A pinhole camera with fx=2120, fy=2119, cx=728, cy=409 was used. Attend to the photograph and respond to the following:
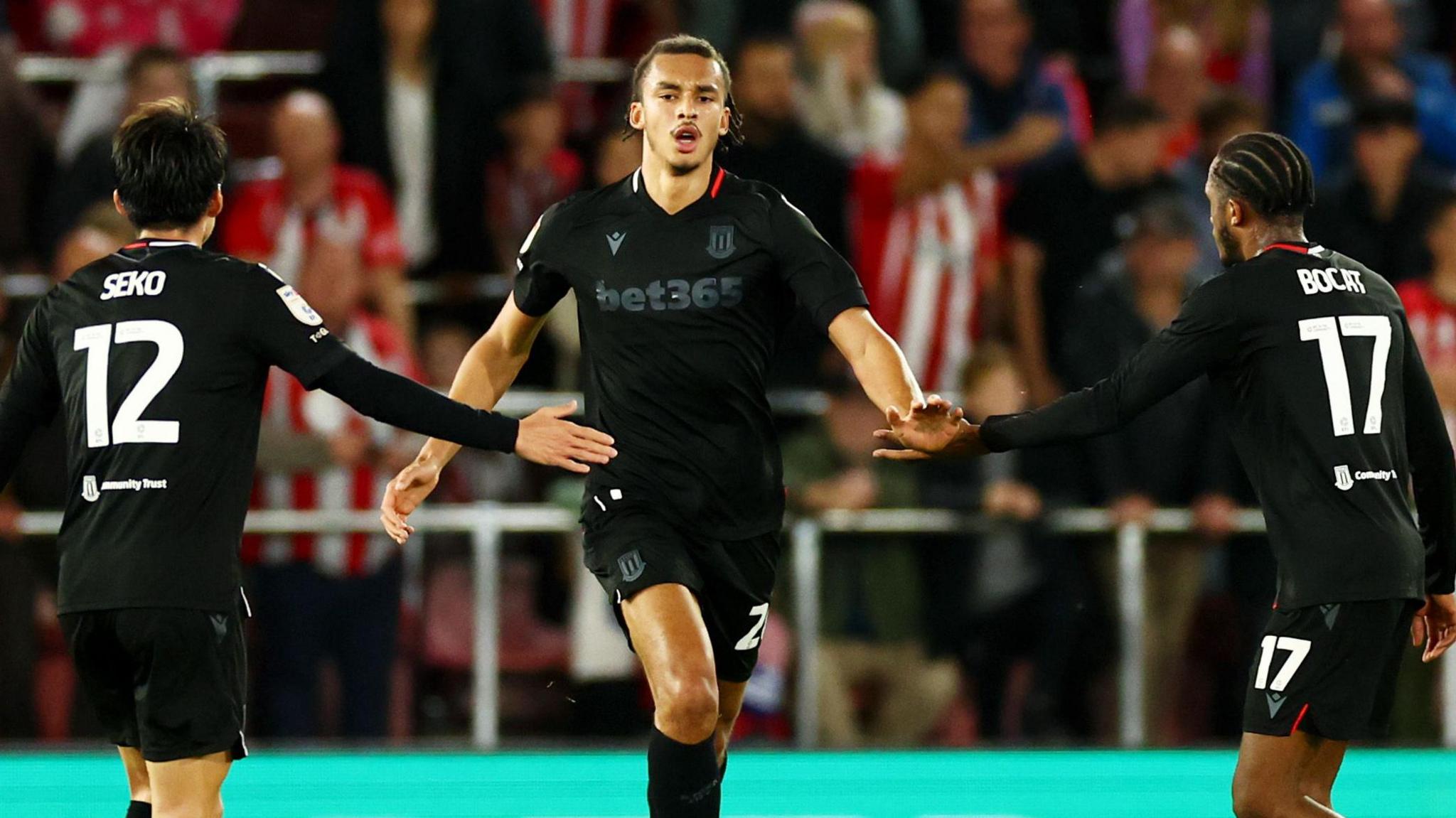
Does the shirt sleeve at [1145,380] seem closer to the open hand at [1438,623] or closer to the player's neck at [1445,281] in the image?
the open hand at [1438,623]

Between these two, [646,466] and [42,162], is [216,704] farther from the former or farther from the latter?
[42,162]

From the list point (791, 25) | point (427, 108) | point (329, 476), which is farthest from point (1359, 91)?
point (329, 476)

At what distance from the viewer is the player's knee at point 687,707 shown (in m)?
5.28

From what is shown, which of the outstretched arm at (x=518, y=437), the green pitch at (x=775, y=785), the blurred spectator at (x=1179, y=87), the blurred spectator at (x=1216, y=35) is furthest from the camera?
the blurred spectator at (x=1216, y=35)

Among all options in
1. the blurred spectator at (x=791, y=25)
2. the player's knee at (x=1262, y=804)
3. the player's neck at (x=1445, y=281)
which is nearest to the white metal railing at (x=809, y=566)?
the player's neck at (x=1445, y=281)

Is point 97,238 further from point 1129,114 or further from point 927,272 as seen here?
point 1129,114

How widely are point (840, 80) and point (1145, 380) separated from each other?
4825mm

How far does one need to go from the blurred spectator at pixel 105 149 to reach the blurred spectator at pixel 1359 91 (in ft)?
17.4

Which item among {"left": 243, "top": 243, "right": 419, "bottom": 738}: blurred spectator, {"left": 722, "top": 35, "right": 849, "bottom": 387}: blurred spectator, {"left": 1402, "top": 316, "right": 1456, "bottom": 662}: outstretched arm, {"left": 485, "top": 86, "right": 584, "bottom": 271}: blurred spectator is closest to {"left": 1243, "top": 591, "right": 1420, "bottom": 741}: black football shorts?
{"left": 1402, "top": 316, "right": 1456, "bottom": 662}: outstretched arm

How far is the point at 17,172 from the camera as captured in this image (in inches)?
372

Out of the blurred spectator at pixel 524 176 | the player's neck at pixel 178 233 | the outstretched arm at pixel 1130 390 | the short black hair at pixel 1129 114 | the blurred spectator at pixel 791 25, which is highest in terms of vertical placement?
the blurred spectator at pixel 791 25

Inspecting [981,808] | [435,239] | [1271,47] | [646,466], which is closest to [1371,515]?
[646,466]

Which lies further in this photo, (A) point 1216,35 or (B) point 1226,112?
(A) point 1216,35

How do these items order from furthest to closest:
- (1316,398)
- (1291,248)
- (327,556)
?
(327,556)
(1291,248)
(1316,398)
